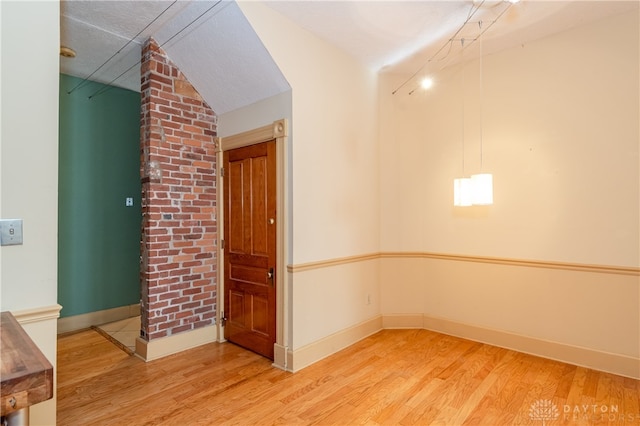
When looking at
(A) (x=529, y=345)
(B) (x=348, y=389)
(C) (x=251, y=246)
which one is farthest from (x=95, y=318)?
(A) (x=529, y=345)

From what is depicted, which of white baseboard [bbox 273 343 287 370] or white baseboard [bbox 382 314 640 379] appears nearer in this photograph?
white baseboard [bbox 382 314 640 379]

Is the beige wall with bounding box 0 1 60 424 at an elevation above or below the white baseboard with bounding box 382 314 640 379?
above

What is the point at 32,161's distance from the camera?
71.4 inches

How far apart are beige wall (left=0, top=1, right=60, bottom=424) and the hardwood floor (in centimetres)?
84

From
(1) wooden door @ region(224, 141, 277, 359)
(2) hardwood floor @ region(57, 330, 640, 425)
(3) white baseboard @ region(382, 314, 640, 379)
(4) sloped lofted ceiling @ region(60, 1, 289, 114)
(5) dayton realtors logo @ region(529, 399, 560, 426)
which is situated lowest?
(5) dayton realtors logo @ region(529, 399, 560, 426)

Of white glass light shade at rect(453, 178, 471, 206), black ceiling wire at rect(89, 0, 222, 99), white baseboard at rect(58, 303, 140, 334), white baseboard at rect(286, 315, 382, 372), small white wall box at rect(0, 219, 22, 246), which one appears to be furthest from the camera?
white baseboard at rect(58, 303, 140, 334)

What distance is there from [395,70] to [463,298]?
2.75 metres

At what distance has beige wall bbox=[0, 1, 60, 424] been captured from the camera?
174cm

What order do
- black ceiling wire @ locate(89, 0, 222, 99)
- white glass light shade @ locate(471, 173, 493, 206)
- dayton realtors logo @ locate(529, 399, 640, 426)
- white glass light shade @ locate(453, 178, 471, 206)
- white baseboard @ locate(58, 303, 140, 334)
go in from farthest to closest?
white baseboard @ locate(58, 303, 140, 334) → white glass light shade @ locate(453, 178, 471, 206) → white glass light shade @ locate(471, 173, 493, 206) → black ceiling wire @ locate(89, 0, 222, 99) → dayton realtors logo @ locate(529, 399, 640, 426)

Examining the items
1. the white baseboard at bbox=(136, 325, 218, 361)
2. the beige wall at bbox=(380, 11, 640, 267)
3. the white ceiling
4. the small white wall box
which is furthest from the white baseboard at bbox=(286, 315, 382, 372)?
the white ceiling

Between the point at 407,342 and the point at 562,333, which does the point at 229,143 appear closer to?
the point at 407,342

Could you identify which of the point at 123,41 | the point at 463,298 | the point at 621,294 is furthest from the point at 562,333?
the point at 123,41

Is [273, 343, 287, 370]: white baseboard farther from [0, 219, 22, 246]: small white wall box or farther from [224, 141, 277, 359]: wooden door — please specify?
[0, 219, 22, 246]: small white wall box

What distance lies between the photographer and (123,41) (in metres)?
3.29
